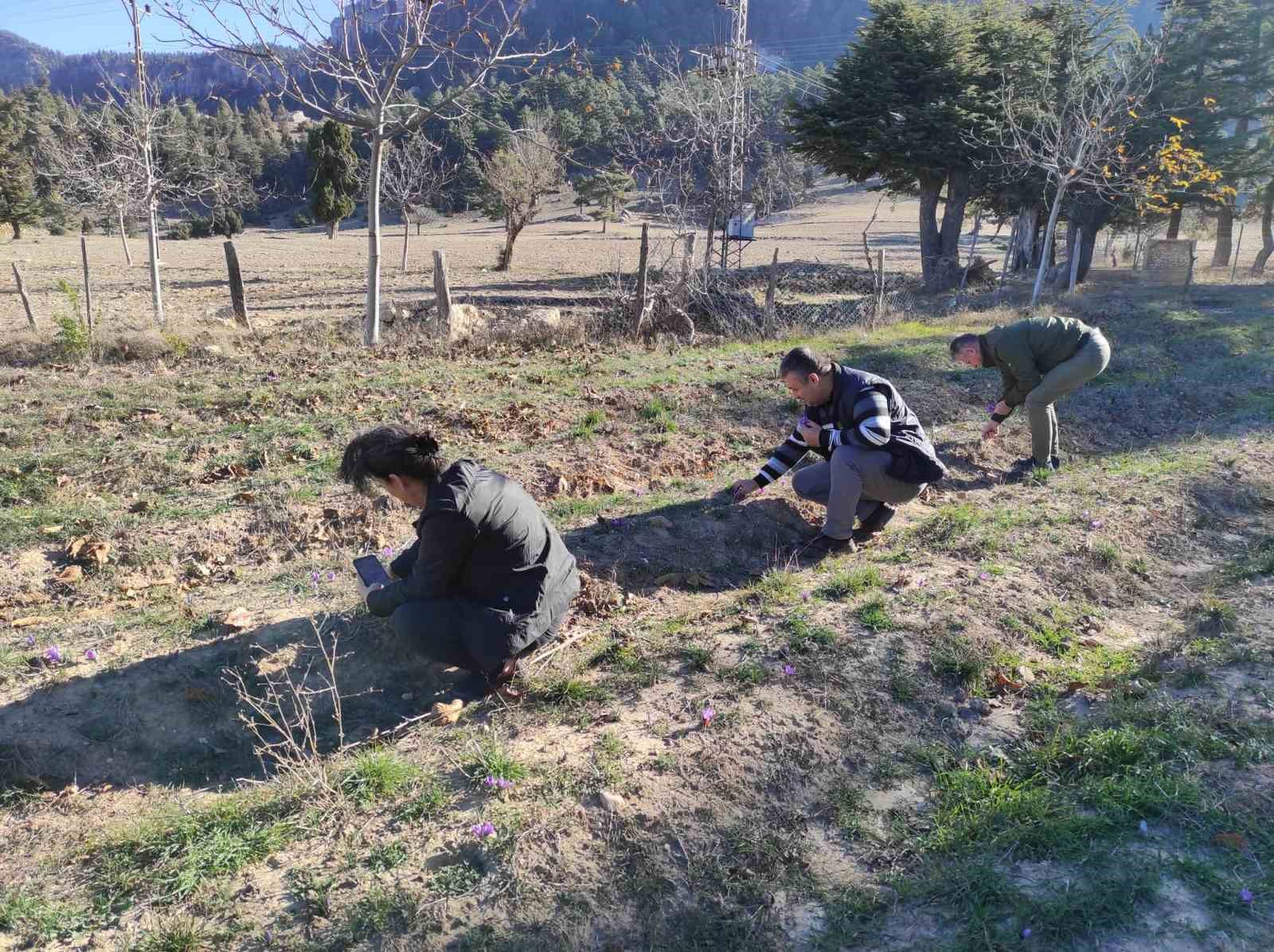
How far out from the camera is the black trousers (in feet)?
11.6

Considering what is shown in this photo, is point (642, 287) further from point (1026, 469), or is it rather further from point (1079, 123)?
point (1079, 123)

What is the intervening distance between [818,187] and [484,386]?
76947mm

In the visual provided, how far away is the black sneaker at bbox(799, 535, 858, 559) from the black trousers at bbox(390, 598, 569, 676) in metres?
2.22

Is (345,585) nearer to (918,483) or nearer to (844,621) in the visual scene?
(844,621)

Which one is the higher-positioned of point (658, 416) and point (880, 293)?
point (880, 293)

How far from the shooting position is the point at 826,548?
5324 mm

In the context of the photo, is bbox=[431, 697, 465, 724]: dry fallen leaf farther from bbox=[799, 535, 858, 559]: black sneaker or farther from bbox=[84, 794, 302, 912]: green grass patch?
bbox=[799, 535, 858, 559]: black sneaker

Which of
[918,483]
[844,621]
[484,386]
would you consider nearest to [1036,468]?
[918,483]

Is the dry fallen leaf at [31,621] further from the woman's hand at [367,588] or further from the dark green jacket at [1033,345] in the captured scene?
the dark green jacket at [1033,345]

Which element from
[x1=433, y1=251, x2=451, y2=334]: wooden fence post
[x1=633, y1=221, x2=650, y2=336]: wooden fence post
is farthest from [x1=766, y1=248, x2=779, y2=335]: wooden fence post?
[x1=433, y1=251, x2=451, y2=334]: wooden fence post

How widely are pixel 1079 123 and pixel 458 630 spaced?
17.3m

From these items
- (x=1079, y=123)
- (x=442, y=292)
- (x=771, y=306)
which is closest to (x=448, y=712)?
(x=442, y=292)

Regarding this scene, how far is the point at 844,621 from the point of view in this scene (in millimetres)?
4219

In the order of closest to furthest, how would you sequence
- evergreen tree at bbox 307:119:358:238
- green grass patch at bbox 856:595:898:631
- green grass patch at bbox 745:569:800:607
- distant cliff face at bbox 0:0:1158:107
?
green grass patch at bbox 856:595:898:631 → green grass patch at bbox 745:569:800:607 → evergreen tree at bbox 307:119:358:238 → distant cliff face at bbox 0:0:1158:107
